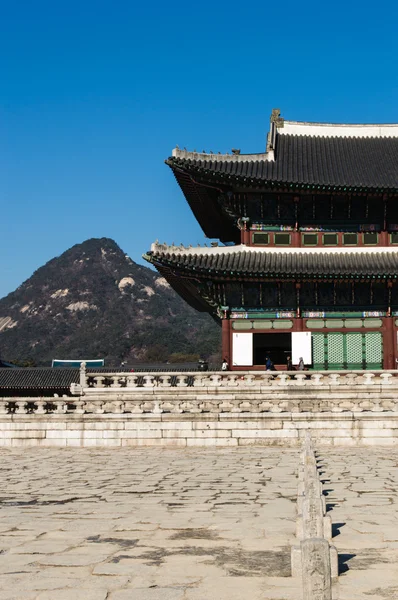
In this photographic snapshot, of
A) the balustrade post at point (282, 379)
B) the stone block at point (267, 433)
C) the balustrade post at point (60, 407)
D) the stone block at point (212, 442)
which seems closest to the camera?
the stone block at point (267, 433)

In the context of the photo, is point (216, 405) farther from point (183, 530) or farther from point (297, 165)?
point (297, 165)

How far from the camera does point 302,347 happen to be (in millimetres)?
30484

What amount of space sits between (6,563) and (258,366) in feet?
79.7

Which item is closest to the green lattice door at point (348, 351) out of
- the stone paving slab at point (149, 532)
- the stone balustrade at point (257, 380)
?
the stone balustrade at point (257, 380)

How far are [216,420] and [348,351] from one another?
11608 mm

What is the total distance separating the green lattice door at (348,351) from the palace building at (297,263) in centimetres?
4

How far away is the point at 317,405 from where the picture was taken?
22.7m

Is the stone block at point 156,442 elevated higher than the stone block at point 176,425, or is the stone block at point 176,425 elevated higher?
the stone block at point 176,425

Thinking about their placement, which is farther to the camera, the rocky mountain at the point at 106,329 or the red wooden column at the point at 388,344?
the rocky mountain at the point at 106,329

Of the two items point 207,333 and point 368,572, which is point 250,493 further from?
point 207,333

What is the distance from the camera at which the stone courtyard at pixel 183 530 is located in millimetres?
6109

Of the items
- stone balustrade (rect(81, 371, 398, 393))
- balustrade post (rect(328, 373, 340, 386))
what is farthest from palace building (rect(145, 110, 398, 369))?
balustrade post (rect(328, 373, 340, 386))

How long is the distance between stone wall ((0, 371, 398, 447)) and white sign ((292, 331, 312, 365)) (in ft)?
19.0

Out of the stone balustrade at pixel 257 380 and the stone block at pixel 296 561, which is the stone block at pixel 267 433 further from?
the stone block at pixel 296 561
